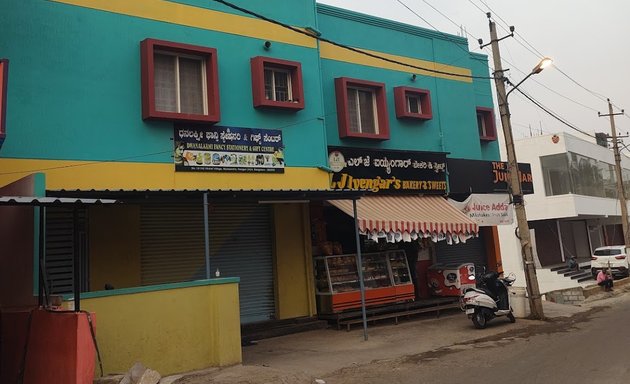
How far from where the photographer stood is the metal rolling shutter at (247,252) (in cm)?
1251

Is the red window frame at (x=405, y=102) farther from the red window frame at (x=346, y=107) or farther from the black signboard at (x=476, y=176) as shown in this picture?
the black signboard at (x=476, y=176)

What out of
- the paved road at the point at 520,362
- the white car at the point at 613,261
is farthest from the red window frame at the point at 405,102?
the white car at the point at 613,261

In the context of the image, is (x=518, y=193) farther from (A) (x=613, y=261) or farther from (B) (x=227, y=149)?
(A) (x=613, y=261)

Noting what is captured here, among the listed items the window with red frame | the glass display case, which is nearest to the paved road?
the glass display case

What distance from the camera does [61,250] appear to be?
1009cm

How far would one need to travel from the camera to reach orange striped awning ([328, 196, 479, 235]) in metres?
12.5

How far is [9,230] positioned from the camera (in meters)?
8.45

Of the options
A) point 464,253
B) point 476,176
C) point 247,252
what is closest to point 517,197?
point 476,176

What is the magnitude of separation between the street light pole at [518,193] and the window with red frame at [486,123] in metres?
4.22

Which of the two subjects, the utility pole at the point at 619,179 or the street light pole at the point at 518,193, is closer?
the street light pole at the point at 518,193

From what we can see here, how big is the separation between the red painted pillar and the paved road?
3.44 metres

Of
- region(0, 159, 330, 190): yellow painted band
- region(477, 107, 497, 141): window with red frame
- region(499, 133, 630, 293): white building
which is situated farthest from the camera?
region(499, 133, 630, 293): white building

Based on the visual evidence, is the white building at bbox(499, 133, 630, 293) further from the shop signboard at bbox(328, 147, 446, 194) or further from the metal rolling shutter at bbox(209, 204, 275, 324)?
the metal rolling shutter at bbox(209, 204, 275, 324)

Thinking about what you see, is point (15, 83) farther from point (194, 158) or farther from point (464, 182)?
point (464, 182)
